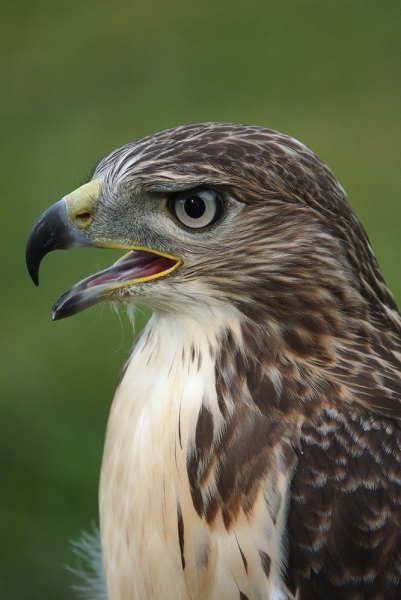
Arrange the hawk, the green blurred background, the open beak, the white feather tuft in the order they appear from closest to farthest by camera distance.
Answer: the hawk
the open beak
the white feather tuft
the green blurred background

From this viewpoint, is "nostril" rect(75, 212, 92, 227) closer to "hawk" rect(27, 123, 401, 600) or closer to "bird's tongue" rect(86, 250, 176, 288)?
"hawk" rect(27, 123, 401, 600)

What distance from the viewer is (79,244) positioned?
2.26 meters

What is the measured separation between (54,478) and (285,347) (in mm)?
2513

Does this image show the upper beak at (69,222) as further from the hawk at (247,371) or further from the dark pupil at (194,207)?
the dark pupil at (194,207)

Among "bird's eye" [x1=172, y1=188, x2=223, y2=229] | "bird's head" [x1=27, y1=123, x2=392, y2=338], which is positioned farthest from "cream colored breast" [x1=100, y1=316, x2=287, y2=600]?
"bird's eye" [x1=172, y1=188, x2=223, y2=229]

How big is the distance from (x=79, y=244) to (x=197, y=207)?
0.33m

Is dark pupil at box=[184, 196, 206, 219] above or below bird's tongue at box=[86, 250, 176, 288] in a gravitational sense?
above

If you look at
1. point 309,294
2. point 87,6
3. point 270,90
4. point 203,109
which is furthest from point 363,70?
point 309,294

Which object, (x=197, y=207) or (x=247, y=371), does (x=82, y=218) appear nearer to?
(x=197, y=207)

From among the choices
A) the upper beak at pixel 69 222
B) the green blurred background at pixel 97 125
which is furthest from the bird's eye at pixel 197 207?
the green blurred background at pixel 97 125

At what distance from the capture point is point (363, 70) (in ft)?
25.5

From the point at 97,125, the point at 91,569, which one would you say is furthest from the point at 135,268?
the point at 97,125

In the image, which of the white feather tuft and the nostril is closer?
the nostril

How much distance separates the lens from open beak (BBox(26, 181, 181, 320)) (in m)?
2.25
